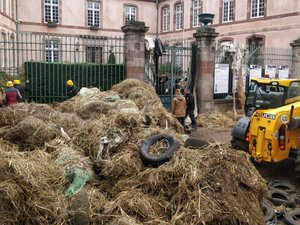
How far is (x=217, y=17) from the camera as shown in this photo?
102 ft

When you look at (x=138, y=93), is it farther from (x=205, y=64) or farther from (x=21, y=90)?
(x=205, y=64)

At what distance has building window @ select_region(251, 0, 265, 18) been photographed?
1063 inches

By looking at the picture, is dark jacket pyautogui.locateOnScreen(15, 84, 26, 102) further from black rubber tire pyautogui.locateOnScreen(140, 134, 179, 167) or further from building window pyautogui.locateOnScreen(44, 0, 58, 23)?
building window pyautogui.locateOnScreen(44, 0, 58, 23)

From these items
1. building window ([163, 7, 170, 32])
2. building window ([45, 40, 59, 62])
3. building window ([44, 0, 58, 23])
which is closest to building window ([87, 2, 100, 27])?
building window ([44, 0, 58, 23])

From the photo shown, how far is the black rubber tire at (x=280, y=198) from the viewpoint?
6.29 meters

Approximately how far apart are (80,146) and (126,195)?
2124 mm

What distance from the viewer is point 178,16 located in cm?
3606

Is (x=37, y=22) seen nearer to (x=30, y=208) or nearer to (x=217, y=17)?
(x=217, y=17)

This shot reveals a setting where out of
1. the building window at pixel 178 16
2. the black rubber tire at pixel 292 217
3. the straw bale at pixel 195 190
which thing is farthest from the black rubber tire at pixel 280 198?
the building window at pixel 178 16

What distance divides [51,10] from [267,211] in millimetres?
31207

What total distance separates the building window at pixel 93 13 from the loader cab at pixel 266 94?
28948mm

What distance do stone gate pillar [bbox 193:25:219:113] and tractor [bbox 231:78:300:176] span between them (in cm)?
653

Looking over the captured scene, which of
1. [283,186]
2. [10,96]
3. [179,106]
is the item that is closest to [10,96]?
[10,96]

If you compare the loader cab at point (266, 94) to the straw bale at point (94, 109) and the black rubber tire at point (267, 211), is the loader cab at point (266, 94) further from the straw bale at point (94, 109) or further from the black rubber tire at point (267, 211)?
the straw bale at point (94, 109)
